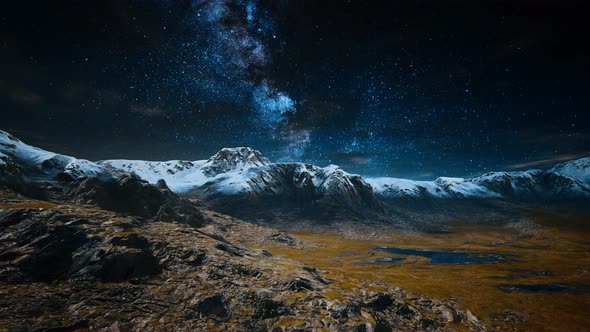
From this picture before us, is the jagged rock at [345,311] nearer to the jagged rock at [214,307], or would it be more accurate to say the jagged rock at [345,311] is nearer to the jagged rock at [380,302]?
the jagged rock at [380,302]

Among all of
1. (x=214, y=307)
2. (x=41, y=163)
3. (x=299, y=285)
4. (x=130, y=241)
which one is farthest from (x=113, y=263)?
(x=41, y=163)

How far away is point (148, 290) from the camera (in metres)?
33.8

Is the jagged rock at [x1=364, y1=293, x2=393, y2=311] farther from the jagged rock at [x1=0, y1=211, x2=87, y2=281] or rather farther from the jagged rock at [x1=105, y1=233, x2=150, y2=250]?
the jagged rock at [x1=0, y1=211, x2=87, y2=281]

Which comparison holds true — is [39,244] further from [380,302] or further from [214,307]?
[380,302]

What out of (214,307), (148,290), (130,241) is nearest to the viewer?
(214,307)

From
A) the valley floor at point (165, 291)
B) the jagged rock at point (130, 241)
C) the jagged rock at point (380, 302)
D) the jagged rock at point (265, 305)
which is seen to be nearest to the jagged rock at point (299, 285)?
the valley floor at point (165, 291)

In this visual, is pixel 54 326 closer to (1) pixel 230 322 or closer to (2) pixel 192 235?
(1) pixel 230 322

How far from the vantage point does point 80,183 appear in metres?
144

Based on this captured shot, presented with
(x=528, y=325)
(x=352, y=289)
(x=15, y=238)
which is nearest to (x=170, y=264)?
(x=15, y=238)

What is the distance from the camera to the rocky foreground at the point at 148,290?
1110 inches

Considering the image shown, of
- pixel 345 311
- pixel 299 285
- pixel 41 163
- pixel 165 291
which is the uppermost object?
pixel 41 163

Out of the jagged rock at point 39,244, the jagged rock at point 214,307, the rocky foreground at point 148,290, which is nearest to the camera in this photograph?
the rocky foreground at point 148,290

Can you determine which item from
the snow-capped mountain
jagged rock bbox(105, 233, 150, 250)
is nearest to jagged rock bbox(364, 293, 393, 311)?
jagged rock bbox(105, 233, 150, 250)

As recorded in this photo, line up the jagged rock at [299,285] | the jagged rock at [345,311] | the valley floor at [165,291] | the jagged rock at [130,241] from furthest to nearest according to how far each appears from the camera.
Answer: the jagged rock at [299,285] < the jagged rock at [130,241] < the jagged rock at [345,311] < the valley floor at [165,291]
